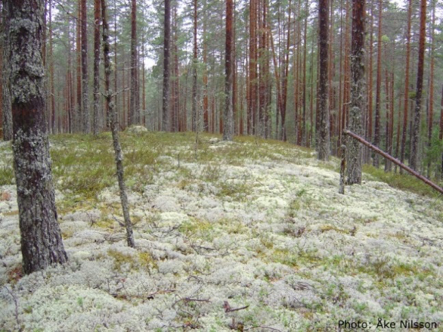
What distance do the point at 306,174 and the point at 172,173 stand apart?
451 cm

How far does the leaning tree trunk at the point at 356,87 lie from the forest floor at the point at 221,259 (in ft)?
5.30

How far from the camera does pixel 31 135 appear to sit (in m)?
3.47

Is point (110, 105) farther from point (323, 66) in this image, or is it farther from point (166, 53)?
point (166, 53)

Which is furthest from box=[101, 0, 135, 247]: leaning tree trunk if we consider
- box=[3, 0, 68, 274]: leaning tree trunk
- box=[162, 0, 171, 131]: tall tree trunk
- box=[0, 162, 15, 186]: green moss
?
box=[162, 0, 171, 131]: tall tree trunk

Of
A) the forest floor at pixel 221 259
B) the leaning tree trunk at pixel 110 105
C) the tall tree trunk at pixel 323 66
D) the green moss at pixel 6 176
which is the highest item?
the tall tree trunk at pixel 323 66

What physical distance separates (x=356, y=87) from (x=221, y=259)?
7172 mm

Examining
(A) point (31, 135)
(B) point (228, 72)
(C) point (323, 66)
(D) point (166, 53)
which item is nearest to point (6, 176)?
(A) point (31, 135)

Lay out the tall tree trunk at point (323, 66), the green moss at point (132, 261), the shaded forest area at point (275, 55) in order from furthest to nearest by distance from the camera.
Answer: the shaded forest area at point (275, 55) → the tall tree trunk at point (323, 66) → the green moss at point (132, 261)

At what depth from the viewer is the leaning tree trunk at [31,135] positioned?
336 cm

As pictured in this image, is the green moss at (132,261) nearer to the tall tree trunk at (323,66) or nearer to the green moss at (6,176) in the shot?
the green moss at (6,176)

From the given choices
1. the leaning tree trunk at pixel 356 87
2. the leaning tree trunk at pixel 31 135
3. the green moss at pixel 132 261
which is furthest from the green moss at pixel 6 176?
the leaning tree trunk at pixel 356 87

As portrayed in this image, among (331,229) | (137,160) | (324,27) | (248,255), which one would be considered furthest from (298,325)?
(324,27)

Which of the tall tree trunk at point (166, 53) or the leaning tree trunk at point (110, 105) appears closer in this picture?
the leaning tree trunk at point (110, 105)

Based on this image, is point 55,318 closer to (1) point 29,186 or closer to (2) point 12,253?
(1) point 29,186
